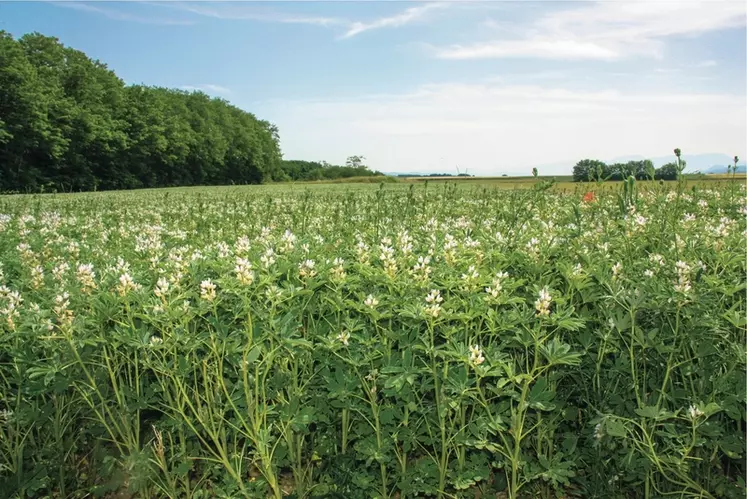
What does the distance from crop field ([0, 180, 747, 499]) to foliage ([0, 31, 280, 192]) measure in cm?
3125

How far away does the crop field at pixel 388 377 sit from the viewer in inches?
123

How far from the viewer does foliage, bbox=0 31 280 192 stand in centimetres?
5100

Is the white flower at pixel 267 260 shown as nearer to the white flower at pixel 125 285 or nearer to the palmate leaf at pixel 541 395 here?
the white flower at pixel 125 285

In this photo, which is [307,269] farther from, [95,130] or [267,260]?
[95,130]

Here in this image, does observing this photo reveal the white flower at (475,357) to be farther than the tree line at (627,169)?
No

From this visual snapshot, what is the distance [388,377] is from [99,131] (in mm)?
65908

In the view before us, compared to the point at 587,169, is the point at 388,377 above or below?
below

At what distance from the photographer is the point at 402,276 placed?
354 centimetres

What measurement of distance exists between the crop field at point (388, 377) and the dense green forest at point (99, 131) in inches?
1548

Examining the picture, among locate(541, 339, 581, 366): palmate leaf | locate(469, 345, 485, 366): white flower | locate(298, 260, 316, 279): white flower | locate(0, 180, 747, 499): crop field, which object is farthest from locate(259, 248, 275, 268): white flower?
locate(541, 339, 581, 366): palmate leaf

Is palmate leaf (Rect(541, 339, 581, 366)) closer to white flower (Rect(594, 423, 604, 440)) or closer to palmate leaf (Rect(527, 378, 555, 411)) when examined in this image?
palmate leaf (Rect(527, 378, 555, 411))

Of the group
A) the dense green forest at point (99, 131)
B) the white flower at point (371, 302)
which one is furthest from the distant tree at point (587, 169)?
the dense green forest at point (99, 131)

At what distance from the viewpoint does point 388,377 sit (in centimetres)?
318

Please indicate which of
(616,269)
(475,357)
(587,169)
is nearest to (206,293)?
(475,357)
